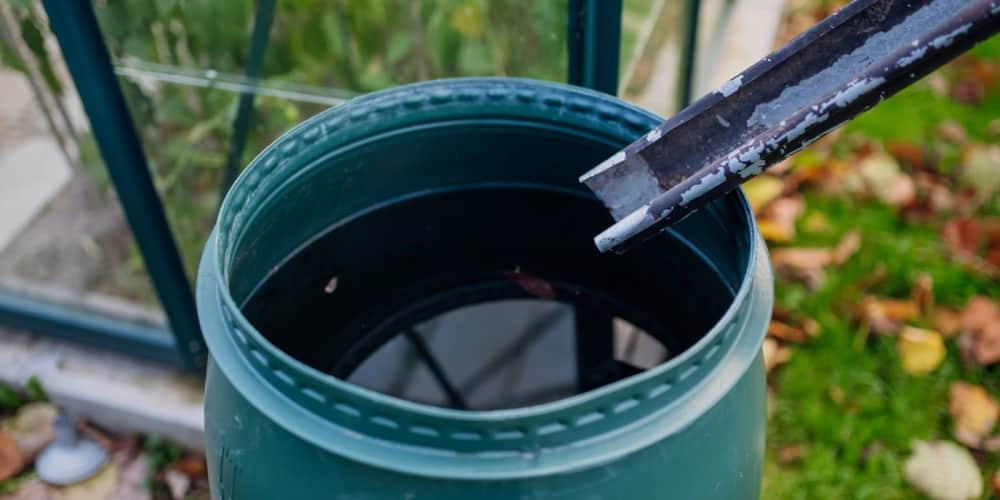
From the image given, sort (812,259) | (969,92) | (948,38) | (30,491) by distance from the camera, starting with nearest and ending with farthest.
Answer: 1. (948,38)
2. (30,491)
3. (812,259)
4. (969,92)

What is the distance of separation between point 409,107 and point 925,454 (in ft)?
4.00

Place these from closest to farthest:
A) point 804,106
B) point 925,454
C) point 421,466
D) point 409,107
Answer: point 421,466 < point 804,106 < point 409,107 < point 925,454

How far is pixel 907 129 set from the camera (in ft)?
8.14

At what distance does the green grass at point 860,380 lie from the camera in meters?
1.82

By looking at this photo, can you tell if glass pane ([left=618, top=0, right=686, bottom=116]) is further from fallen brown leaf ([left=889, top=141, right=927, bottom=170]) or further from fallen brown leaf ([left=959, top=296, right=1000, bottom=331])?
fallen brown leaf ([left=959, top=296, right=1000, bottom=331])

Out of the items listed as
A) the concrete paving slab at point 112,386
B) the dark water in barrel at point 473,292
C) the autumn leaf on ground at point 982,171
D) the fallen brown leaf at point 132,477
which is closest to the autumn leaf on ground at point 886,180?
the autumn leaf on ground at point 982,171

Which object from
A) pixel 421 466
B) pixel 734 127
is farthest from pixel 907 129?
pixel 421 466

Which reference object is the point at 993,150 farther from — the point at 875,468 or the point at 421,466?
the point at 421,466

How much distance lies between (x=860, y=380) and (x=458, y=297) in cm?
95

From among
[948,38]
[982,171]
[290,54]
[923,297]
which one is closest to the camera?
[948,38]

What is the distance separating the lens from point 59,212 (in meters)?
2.13

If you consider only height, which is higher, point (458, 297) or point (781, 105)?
point (781, 105)

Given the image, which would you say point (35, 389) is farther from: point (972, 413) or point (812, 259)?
point (972, 413)

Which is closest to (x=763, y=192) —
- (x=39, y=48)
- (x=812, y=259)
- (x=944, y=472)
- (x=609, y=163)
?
(x=812, y=259)
